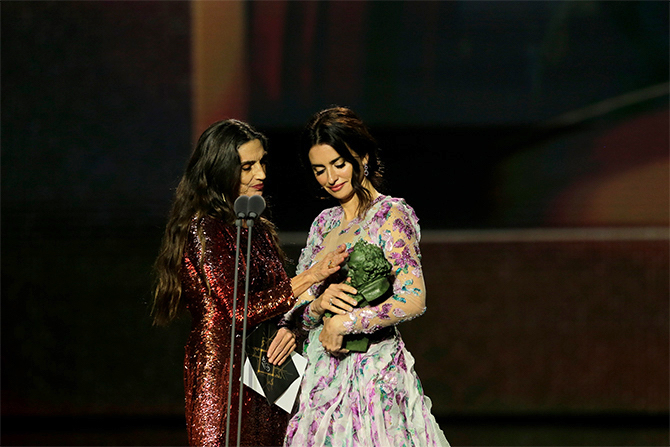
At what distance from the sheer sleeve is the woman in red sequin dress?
0.15m

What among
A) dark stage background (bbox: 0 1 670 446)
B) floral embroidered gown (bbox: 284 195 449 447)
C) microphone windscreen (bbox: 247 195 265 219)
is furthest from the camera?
dark stage background (bbox: 0 1 670 446)

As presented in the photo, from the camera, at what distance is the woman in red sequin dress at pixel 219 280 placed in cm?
231

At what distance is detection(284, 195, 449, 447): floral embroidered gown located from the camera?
2168 mm

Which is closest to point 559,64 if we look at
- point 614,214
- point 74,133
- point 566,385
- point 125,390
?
point 614,214

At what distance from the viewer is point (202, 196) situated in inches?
97.0

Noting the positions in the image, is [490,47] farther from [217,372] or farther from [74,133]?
[217,372]

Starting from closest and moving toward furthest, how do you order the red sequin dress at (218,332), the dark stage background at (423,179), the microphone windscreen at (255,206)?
the microphone windscreen at (255,206)
the red sequin dress at (218,332)
the dark stage background at (423,179)

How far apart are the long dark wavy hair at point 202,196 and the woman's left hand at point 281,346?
1.12 ft

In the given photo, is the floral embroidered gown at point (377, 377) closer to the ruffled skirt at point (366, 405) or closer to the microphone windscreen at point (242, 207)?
the ruffled skirt at point (366, 405)

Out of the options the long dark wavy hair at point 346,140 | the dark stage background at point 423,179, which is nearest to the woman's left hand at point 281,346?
the long dark wavy hair at point 346,140

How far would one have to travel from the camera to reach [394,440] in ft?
7.22

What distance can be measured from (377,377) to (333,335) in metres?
0.19

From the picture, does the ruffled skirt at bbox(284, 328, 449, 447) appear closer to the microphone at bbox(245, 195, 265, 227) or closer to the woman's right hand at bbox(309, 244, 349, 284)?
the woman's right hand at bbox(309, 244, 349, 284)

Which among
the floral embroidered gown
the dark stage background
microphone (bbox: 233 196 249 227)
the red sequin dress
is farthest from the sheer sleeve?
the dark stage background
